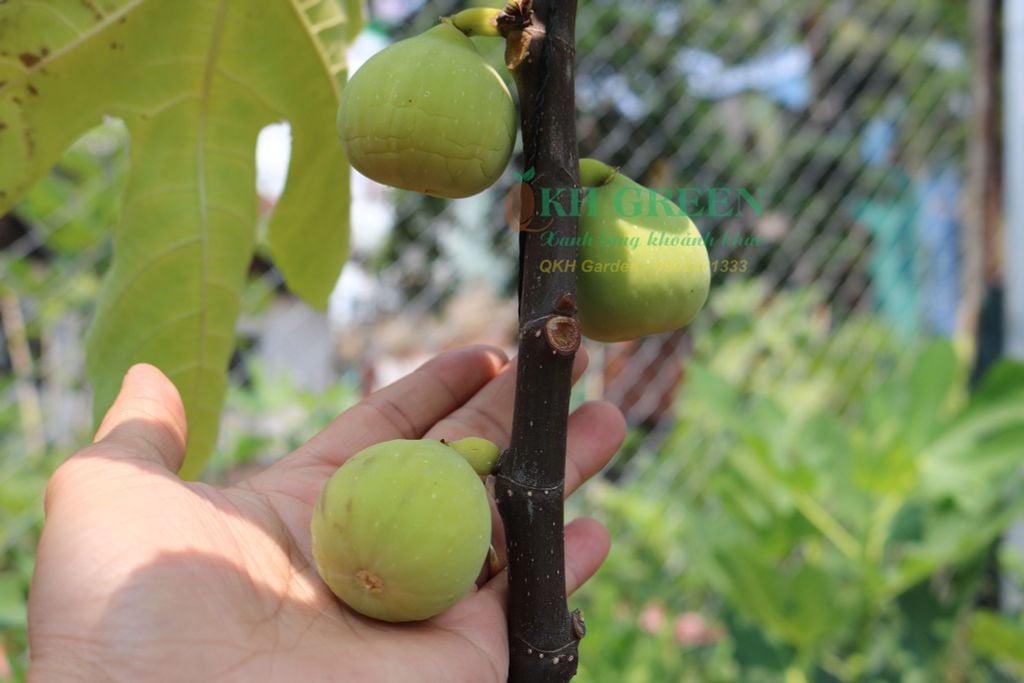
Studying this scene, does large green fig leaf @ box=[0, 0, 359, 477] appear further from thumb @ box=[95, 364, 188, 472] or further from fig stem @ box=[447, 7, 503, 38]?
fig stem @ box=[447, 7, 503, 38]

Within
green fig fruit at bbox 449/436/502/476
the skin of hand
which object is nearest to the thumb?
the skin of hand

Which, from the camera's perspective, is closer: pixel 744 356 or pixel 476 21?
pixel 476 21

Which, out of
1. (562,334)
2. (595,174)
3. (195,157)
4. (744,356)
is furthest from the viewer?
(744,356)

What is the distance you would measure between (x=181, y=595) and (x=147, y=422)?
0.52 feet

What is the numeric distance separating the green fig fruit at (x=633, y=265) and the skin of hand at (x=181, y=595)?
0.83 ft

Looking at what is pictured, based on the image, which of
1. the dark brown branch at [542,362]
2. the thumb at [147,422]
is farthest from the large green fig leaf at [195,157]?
the dark brown branch at [542,362]

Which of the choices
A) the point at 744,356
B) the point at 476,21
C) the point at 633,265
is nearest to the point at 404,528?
the point at 633,265

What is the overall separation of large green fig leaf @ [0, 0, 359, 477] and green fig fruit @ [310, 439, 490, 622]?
337mm

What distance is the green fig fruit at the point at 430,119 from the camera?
58 cm

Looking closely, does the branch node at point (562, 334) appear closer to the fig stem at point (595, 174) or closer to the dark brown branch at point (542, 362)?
the dark brown branch at point (542, 362)

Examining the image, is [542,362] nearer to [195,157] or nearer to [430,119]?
[430,119]

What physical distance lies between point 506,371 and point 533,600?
0.39 m

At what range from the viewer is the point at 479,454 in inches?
25.5

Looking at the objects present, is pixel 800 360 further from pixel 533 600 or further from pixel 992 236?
pixel 533 600
